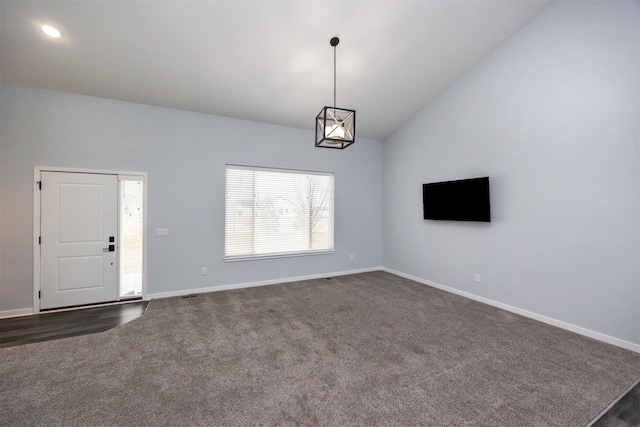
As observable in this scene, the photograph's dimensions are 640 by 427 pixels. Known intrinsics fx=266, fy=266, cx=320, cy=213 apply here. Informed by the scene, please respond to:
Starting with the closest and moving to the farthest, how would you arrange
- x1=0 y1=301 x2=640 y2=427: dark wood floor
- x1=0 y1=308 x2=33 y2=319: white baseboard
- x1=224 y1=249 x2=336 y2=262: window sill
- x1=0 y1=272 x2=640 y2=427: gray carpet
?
1. x1=0 y1=272 x2=640 y2=427: gray carpet
2. x1=0 y1=301 x2=640 y2=427: dark wood floor
3. x1=0 y1=308 x2=33 y2=319: white baseboard
4. x1=224 y1=249 x2=336 y2=262: window sill

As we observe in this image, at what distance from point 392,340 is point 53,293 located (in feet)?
15.6

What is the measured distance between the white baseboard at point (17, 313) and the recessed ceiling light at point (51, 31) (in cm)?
358

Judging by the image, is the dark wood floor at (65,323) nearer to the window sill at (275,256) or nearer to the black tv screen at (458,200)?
the window sill at (275,256)

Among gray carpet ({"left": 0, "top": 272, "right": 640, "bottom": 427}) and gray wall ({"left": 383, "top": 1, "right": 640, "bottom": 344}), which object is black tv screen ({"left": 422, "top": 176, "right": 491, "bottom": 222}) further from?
gray carpet ({"left": 0, "top": 272, "right": 640, "bottom": 427})

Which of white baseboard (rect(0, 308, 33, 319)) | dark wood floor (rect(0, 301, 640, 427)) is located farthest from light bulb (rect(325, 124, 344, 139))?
white baseboard (rect(0, 308, 33, 319))

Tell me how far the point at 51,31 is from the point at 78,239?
271 centimetres

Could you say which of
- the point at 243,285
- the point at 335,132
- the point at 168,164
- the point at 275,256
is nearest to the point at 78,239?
the point at 168,164

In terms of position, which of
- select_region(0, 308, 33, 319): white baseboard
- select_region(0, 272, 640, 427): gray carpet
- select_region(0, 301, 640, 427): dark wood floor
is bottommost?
select_region(0, 272, 640, 427): gray carpet

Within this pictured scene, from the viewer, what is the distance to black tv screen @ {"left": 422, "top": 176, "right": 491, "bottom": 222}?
4.18m

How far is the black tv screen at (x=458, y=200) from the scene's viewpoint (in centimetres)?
418

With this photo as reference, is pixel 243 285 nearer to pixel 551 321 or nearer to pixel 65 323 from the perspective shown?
pixel 65 323

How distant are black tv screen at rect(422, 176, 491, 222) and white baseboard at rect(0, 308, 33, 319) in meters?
6.42

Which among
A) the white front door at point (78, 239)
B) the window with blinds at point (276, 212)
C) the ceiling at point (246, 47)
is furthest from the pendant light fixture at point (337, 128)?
the white front door at point (78, 239)

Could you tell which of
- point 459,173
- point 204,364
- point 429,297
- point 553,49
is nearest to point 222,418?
point 204,364
